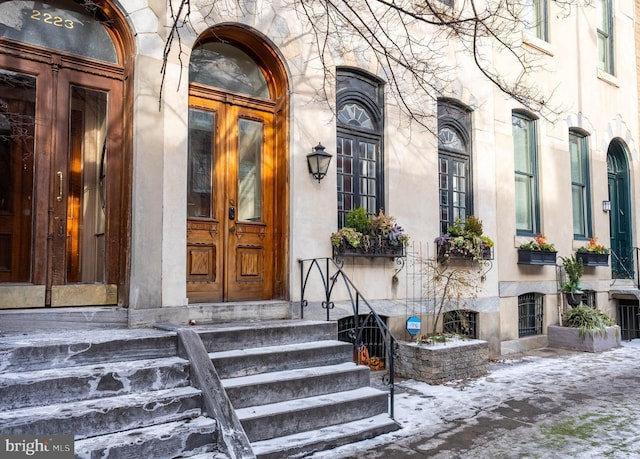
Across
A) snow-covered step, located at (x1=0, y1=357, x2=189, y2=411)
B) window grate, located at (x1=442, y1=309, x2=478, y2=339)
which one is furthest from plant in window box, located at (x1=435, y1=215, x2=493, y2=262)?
snow-covered step, located at (x1=0, y1=357, x2=189, y2=411)

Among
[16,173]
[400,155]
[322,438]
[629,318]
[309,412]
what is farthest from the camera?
[629,318]

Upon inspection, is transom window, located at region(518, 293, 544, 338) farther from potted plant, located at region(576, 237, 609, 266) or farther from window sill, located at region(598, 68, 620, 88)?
window sill, located at region(598, 68, 620, 88)

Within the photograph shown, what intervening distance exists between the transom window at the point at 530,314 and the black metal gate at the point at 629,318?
9.75ft

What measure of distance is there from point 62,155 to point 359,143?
3.90 metres

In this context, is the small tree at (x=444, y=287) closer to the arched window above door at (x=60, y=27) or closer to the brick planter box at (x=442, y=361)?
the brick planter box at (x=442, y=361)

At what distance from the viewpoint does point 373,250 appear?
717cm

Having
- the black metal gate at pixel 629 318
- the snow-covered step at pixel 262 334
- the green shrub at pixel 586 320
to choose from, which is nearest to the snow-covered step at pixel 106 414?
the snow-covered step at pixel 262 334

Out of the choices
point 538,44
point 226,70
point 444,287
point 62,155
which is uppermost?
point 538,44

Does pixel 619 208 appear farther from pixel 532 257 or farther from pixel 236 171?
pixel 236 171

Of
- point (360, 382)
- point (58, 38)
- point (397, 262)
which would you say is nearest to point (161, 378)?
point (360, 382)

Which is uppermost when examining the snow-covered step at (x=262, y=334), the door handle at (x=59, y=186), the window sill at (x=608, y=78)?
the window sill at (x=608, y=78)

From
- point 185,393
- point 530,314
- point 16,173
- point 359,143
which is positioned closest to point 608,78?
point 530,314

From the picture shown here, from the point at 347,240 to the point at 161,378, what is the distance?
10.8 feet

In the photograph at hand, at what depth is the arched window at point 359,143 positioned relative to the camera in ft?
24.2
